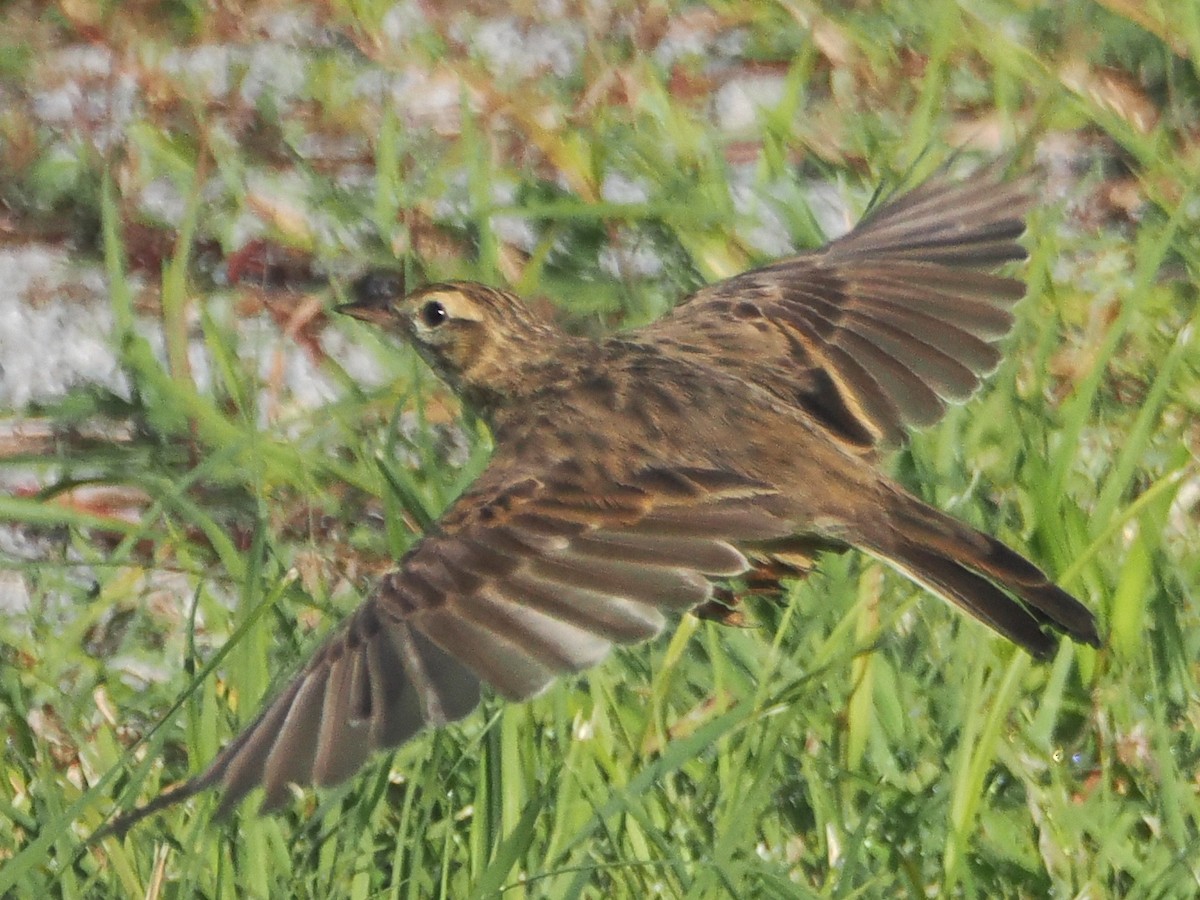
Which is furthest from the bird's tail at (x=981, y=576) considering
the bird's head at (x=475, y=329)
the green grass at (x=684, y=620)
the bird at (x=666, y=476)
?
the bird's head at (x=475, y=329)

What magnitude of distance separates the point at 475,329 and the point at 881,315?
886mm

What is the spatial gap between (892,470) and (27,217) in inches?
107

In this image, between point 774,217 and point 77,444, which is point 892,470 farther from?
point 77,444

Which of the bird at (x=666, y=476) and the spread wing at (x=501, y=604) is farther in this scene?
the bird at (x=666, y=476)

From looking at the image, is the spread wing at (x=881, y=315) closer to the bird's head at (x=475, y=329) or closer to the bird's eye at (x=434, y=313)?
the bird's head at (x=475, y=329)

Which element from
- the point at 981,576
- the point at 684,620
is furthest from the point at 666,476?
the point at 981,576

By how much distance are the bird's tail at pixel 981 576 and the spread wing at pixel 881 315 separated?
1.87 feet

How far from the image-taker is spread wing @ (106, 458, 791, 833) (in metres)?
3.36

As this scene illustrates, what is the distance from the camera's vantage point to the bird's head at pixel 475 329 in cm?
520

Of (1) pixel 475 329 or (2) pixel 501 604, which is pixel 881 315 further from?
(2) pixel 501 604

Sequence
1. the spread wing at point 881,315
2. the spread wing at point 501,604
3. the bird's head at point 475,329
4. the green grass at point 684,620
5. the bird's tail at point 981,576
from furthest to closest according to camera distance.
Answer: the bird's head at point 475,329 < the spread wing at point 881,315 < the bird's tail at point 981,576 < the green grass at point 684,620 < the spread wing at point 501,604

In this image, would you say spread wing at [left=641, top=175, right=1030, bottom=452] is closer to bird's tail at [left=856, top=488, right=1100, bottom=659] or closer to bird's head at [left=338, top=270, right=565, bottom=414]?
bird's head at [left=338, top=270, right=565, bottom=414]

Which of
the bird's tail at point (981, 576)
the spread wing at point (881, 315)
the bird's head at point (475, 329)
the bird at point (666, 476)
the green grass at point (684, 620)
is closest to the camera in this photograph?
the bird at point (666, 476)

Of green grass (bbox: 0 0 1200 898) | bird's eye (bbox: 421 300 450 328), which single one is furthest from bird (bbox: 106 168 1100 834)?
green grass (bbox: 0 0 1200 898)
